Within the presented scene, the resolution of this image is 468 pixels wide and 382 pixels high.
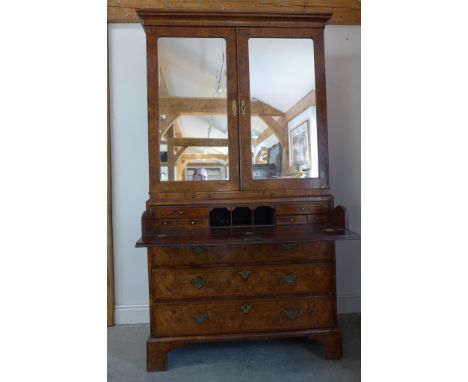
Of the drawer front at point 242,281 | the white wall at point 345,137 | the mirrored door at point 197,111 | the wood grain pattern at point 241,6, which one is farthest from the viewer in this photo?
the white wall at point 345,137

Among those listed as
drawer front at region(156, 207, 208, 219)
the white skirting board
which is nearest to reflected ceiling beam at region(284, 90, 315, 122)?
drawer front at region(156, 207, 208, 219)

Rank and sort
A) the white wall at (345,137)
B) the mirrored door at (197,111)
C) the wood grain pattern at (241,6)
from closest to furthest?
the mirrored door at (197,111), the wood grain pattern at (241,6), the white wall at (345,137)

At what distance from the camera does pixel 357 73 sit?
7.38 ft

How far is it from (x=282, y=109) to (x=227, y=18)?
59cm

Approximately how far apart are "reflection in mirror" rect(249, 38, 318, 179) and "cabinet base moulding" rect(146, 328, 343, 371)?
2.86 feet

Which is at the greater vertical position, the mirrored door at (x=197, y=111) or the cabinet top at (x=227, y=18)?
the cabinet top at (x=227, y=18)

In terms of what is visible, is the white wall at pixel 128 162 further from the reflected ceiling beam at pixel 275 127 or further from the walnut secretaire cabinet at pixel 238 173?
the reflected ceiling beam at pixel 275 127

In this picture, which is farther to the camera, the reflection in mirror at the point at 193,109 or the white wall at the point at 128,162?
the white wall at the point at 128,162

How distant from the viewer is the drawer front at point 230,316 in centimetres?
158

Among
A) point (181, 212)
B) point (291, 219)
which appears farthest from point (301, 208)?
point (181, 212)

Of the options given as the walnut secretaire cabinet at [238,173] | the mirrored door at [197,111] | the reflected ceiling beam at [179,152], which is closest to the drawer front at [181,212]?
the walnut secretaire cabinet at [238,173]

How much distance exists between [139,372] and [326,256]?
4.02 ft

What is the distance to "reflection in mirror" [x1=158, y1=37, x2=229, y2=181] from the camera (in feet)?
5.51
